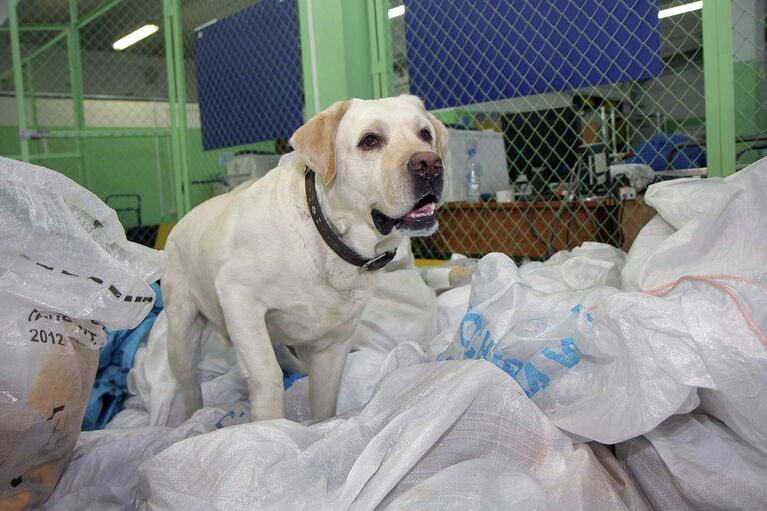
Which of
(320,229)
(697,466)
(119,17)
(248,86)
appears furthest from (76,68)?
(697,466)

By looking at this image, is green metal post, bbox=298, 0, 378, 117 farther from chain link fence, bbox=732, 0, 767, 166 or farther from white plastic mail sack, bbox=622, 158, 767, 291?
white plastic mail sack, bbox=622, 158, 767, 291

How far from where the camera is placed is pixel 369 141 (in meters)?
1.59

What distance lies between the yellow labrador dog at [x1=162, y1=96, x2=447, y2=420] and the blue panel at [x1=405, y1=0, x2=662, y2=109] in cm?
124

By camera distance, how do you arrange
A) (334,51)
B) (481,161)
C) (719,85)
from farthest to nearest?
(481,161) < (334,51) < (719,85)

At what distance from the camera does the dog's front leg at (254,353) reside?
59.6 inches

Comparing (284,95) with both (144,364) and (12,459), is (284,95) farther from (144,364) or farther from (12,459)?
(12,459)

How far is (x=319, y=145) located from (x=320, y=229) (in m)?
0.21

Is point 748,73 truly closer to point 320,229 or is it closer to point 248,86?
point 320,229

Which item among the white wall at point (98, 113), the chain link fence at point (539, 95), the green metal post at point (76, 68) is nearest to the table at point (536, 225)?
the chain link fence at point (539, 95)

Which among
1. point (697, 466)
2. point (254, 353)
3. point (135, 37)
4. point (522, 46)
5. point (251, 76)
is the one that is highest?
point (135, 37)

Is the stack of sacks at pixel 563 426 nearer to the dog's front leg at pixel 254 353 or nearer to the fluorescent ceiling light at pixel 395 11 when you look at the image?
the dog's front leg at pixel 254 353

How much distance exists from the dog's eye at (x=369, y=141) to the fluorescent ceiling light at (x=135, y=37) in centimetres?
1012

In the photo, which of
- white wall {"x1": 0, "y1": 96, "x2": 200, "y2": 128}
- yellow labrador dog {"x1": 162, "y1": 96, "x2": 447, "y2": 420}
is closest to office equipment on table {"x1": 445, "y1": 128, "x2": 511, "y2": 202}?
yellow labrador dog {"x1": 162, "y1": 96, "x2": 447, "y2": 420}

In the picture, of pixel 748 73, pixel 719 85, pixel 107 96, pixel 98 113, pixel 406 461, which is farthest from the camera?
pixel 107 96
